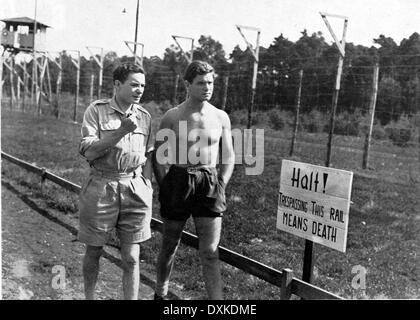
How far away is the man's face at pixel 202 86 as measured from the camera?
3508 mm

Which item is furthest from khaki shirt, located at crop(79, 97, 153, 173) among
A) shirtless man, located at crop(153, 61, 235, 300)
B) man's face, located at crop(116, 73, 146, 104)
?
Result: shirtless man, located at crop(153, 61, 235, 300)

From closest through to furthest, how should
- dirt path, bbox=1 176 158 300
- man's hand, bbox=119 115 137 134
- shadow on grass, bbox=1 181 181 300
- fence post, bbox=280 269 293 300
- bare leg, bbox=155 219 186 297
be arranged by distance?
man's hand, bbox=119 115 137 134 < fence post, bbox=280 269 293 300 < bare leg, bbox=155 219 186 297 < dirt path, bbox=1 176 158 300 < shadow on grass, bbox=1 181 181 300

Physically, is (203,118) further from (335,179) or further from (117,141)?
(335,179)

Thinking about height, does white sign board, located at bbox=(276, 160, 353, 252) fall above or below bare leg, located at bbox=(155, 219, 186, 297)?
above

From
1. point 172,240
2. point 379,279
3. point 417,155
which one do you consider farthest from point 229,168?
point 417,155

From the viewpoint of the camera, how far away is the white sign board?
3.29 metres

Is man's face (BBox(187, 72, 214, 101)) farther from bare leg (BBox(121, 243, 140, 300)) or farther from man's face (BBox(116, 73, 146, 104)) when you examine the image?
bare leg (BBox(121, 243, 140, 300))

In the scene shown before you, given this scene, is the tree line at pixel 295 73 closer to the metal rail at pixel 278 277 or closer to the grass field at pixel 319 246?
the grass field at pixel 319 246

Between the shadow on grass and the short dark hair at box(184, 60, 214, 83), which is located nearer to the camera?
the short dark hair at box(184, 60, 214, 83)

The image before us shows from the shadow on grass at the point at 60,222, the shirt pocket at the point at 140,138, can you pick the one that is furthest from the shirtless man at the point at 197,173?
the shadow on grass at the point at 60,222

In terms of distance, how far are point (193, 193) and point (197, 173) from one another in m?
0.14

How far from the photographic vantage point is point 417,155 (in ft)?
43.1

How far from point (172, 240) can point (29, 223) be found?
355 centimetres

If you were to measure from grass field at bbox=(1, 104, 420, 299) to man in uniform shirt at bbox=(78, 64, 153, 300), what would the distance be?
1.35 metres
